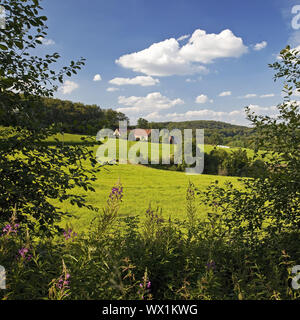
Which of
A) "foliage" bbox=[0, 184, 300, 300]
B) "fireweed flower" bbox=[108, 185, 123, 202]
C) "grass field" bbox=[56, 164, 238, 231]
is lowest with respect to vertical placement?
"grass field" bbox=[56, 164, 238, 231]

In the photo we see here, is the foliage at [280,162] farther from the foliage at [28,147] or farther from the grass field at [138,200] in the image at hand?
the grass field at [138,200]

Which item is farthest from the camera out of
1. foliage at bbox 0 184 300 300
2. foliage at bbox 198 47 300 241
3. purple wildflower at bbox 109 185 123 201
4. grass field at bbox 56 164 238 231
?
grass field at bbox 56 164 238 231

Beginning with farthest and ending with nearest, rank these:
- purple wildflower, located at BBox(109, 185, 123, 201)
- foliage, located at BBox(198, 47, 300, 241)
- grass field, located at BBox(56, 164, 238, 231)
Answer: grass field, located at BBox(56, 164, 238, 231), foliage, located at BBox(198, 47, 300, 241), purple wildflower, located at BBox(109, 185, 123, 201)

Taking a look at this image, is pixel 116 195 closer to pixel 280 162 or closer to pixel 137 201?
pixel 280 162

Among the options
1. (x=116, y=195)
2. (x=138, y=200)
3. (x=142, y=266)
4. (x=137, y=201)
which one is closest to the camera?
Answer: (x=116, y=195)

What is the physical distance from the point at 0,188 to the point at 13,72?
1.75m

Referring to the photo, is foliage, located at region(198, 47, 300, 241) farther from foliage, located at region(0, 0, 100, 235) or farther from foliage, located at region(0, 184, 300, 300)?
foliage, located at region(0, 0, 100, 235)

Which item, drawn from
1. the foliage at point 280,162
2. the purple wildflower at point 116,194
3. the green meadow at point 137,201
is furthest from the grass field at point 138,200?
the purple wildflower at point 116,194

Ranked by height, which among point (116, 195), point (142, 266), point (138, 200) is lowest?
point (138, 200)

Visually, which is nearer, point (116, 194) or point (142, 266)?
point (116, 194)

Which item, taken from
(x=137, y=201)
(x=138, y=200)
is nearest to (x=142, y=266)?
(x=137, y=201)

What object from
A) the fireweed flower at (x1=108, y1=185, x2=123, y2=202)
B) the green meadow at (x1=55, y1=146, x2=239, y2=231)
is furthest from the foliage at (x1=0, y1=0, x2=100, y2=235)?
the green meadow at (x1=55, y1=146, x2=239, y2=231)
